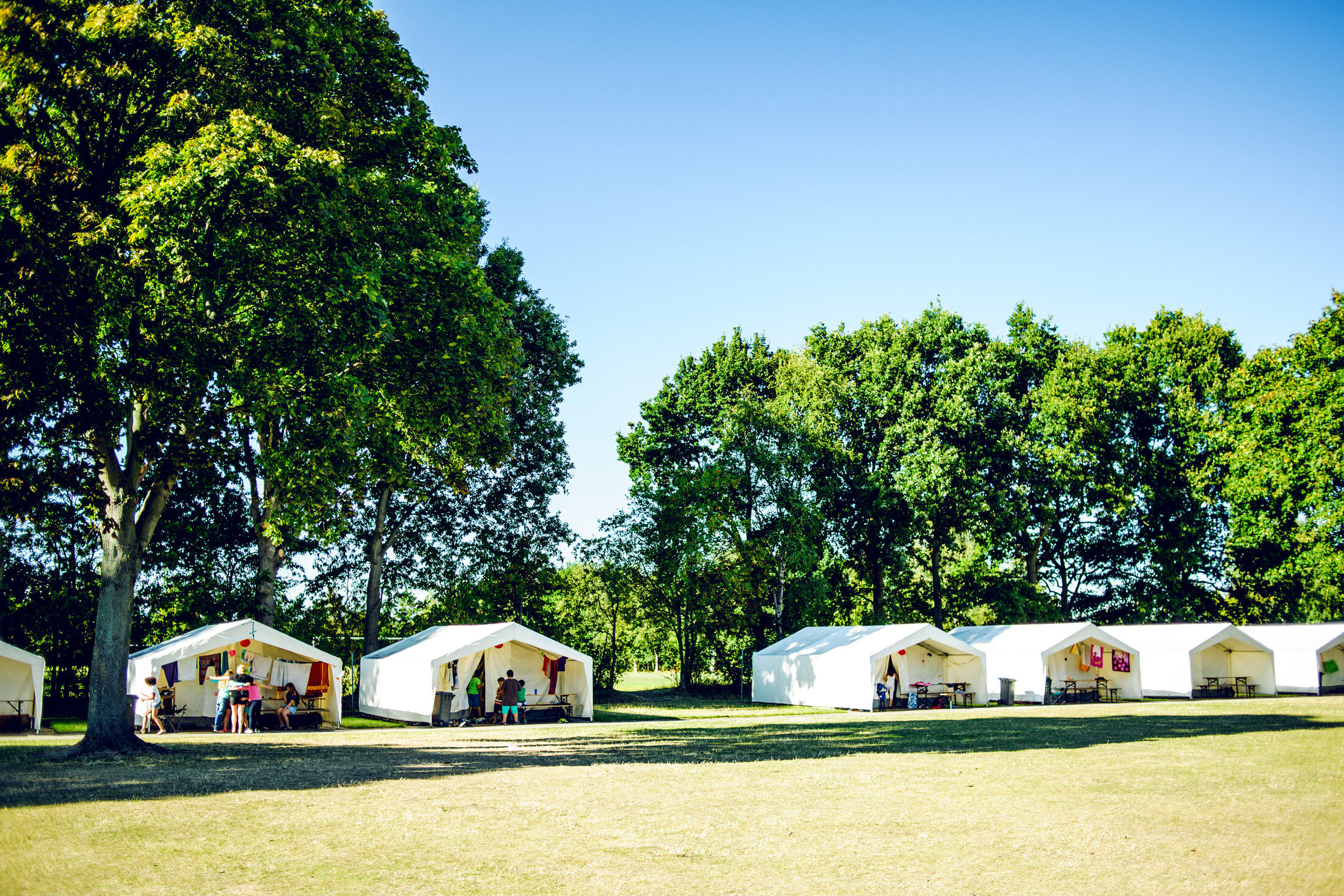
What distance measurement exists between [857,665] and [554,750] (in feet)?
45.9

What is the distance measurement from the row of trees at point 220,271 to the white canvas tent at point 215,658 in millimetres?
4383

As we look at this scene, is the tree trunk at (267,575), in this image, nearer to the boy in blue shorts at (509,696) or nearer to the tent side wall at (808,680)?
the boy in blue shorts at (509,696)

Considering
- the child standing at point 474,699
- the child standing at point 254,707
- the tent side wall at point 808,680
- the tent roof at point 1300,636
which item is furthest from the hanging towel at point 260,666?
the tent roof at point 1300,636

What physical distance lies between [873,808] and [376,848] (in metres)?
4.94

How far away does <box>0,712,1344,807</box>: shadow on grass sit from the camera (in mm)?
10953

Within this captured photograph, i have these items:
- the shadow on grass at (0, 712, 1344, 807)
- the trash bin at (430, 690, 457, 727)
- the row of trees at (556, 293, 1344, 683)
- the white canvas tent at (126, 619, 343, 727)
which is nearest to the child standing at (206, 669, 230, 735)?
the white canvas tent at (126, 619, 343, 727)

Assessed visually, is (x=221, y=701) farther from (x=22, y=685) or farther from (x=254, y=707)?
(x=22, y=685)

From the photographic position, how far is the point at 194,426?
14523 millimetres

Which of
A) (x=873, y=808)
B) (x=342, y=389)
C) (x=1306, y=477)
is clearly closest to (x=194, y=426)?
(x=342, y=389)

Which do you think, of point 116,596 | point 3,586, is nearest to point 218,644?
point 116,596

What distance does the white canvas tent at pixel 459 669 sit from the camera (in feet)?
74.3

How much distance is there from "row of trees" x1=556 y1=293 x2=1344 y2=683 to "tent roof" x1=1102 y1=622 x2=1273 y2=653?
19.6 feet

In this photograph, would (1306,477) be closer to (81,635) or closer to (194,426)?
(194,426)

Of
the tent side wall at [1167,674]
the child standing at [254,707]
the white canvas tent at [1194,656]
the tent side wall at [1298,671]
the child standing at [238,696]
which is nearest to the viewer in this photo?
the child standing at [238,696]
